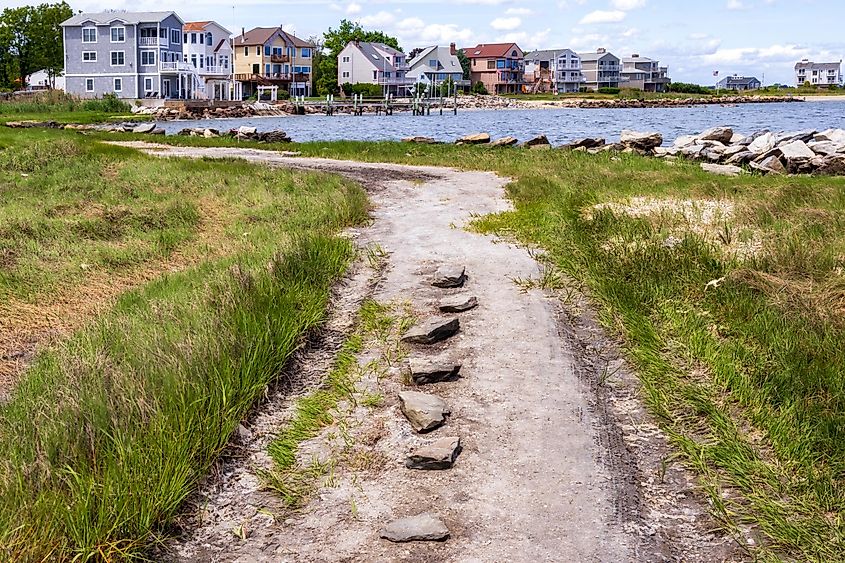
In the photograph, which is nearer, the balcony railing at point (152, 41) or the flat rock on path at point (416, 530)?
the flat rock on path at point (416, 530)

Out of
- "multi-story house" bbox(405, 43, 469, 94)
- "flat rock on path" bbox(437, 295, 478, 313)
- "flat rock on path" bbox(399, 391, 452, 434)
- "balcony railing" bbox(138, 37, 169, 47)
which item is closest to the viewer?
"flat rock on path" bbox(399, 391, 452, 434)

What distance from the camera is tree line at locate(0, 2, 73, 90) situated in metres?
102

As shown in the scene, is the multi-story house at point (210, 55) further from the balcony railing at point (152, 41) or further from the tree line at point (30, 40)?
the tree line at point (30, 40)

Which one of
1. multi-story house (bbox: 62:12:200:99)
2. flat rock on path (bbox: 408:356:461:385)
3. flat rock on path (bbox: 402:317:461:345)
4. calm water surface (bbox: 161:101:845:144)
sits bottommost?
flat rock on path (bbox: 408:356:461:385)

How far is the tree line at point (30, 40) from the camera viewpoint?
4001 inches

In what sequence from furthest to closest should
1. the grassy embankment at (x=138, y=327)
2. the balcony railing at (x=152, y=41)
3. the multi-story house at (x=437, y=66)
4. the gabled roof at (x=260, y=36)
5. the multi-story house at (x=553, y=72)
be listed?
the multi-story house at (x=553, y=72), the multi-story house at (x=437, y=66), the gabled roof at (x=260, y=36), the balcony railing at (x=152, y=41), the grassy embankment at (x=138, y=327)

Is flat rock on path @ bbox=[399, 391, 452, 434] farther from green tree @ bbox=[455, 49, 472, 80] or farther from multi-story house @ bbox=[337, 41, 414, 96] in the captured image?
green tree @ bbox=[455, 49, 472, 80]

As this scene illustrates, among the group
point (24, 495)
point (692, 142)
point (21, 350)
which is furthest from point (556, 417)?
point (692, 142)

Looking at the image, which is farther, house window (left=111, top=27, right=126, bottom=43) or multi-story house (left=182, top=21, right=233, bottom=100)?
multi-story house (left=182, top=21, right=233, bottom=100)

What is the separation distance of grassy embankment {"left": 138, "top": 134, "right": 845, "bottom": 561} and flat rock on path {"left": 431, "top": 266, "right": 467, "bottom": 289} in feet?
3.97

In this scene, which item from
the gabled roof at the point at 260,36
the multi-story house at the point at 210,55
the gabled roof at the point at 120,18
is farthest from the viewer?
the gabled roof at the point at 260,36

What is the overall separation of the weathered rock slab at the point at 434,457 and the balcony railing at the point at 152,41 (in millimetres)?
91607

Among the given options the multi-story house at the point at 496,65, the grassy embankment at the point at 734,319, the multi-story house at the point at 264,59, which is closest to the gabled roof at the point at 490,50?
the multi-story house at the point at 496,65

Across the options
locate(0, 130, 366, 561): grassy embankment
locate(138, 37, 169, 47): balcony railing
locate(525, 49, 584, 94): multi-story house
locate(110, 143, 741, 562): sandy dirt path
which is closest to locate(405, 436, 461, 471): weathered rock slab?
locate(110, 143, 741, 562): sandy dirt path
